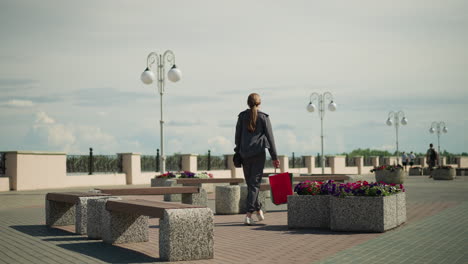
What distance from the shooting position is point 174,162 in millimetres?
37281

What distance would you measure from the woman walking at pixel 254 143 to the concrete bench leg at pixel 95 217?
2455mm

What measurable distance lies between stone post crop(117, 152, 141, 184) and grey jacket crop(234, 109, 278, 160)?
2443cm

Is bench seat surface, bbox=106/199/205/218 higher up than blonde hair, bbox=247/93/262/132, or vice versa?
blonde hair, bbox=247/93/262/132

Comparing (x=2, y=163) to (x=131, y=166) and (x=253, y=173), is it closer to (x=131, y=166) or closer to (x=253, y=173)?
(x=131, y=166)

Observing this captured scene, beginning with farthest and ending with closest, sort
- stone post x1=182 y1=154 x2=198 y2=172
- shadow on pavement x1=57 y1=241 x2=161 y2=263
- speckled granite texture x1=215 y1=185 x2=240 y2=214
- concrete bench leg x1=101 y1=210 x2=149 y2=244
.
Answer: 1. stone post x1=182 y1=154 x2=198 y2=172
2. speckled granite texture x1=215 y1=185 x2=240 y2=214
3. concrete bench leg x1=101 y1=210 x2=149 y2=244
4. shadow on pavement x1=57 y1=241 x2=161 y2=263

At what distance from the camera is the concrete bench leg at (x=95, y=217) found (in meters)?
9.08

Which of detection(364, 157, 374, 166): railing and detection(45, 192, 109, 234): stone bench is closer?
detection(45, 192, 109, 234): stone bench

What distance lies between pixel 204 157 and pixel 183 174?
19.3 metres

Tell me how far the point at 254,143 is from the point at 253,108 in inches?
25.0

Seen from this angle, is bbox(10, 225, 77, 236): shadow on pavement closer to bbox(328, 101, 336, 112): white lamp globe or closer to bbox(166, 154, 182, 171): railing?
bbox(166, 154, 182, 171): railing

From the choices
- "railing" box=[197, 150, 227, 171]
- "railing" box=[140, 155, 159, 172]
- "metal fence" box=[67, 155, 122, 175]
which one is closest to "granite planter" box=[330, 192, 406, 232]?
"metal fence" box=[67, 155, 122, 175]

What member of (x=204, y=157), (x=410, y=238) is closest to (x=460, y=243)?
(x=410, y=238)

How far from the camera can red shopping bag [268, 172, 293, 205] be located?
10562mm

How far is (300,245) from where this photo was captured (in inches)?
321
